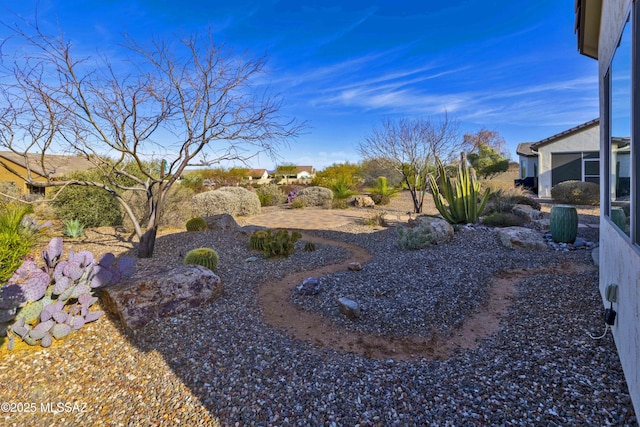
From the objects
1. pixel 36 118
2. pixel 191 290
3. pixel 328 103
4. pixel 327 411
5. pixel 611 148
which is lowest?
pixel 327 411

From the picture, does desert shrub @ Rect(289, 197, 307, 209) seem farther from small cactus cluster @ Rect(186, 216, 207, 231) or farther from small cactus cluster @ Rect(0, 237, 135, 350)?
small cactus cluster @ Rect(0, 237, 135, 350)

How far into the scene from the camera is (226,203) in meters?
12.3

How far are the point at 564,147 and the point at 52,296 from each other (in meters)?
20.7

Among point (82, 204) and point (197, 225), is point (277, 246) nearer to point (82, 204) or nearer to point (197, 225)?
point (197, 225)

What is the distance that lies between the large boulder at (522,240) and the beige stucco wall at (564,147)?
13.2 m

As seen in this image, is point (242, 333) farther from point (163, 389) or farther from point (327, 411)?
point (327, 411)

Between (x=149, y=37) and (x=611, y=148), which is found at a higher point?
(x=149, y=37)

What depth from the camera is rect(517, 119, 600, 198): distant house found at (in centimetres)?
1634

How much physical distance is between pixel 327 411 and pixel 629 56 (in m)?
3.18

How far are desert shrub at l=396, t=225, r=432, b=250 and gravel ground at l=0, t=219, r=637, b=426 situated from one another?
2261 mm

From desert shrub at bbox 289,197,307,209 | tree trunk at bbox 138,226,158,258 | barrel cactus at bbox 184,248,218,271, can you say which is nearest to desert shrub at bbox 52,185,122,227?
tree trunk at bbox 138,226,158,258

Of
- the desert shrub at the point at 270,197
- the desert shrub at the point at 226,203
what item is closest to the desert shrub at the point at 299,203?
the desert shrub at the point at 270,197

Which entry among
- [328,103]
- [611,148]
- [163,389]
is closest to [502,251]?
[611,148]

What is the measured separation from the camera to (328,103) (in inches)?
645
